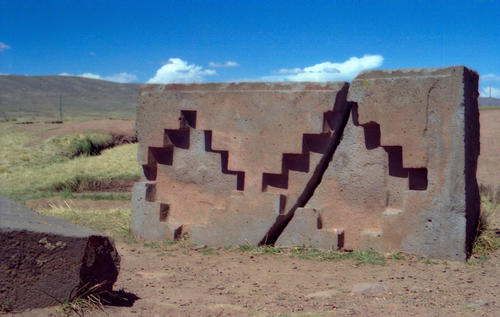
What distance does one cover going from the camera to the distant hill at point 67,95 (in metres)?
58.8

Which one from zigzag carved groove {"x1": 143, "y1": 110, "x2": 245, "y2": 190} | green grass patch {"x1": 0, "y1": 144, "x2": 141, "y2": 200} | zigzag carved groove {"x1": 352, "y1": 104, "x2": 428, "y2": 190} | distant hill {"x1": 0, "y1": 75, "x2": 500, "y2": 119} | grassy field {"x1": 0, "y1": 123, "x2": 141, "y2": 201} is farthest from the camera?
distant hill {"x1": 0, "y1": 75, "x2": 500, "y2": 119}

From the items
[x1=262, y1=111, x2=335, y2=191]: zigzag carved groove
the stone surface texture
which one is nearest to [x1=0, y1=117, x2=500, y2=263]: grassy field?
[x1=262, y1=111, x2=335, y2=191]: zigzag carved groove

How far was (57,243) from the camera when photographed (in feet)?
11.8

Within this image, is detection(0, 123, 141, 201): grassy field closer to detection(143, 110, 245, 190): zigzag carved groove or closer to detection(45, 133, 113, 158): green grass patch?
detection(45, 133, 113, 158): green grass patch

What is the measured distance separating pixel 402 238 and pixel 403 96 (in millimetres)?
1493

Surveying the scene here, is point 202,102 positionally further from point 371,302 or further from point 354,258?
point 371,302

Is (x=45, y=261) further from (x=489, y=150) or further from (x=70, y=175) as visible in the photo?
(x=489, y=150)

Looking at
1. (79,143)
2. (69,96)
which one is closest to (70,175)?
(79,143)

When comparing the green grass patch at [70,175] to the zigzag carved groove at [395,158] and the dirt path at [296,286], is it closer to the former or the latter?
the dirt path at [296,286]

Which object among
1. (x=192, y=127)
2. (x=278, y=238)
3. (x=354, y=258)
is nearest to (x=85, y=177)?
(x=192, y=127)

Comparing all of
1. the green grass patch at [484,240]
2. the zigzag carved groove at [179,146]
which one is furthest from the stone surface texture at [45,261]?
the green grass patch at [484,240]

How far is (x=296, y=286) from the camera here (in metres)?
4.93

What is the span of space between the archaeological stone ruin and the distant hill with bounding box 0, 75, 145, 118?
4940 cm

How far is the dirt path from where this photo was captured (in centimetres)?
412
